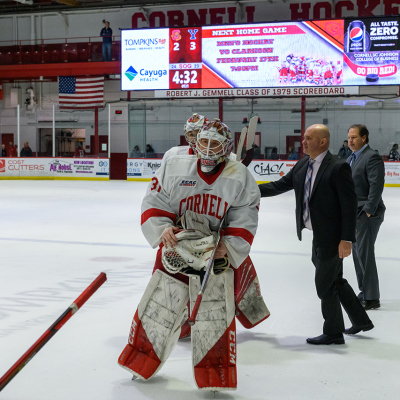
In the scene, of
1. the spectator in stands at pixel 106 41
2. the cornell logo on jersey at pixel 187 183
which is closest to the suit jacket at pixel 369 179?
the cornell logo on jersey at pixel 187 183

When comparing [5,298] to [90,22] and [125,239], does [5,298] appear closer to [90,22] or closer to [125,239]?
[125,239]

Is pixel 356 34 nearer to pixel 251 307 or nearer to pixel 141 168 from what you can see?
pixel 141 168

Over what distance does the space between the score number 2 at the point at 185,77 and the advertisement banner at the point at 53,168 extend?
3.91 m

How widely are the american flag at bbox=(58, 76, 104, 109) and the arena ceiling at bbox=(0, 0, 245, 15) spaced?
12.8ft

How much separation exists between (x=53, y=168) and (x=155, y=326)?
18191 mm

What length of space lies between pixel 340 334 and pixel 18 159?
18.5 meters

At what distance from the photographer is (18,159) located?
66.0ft

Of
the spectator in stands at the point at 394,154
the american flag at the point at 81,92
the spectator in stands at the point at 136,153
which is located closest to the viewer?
the spectator in stands at the point at 394,154

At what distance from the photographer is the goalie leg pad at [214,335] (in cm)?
263

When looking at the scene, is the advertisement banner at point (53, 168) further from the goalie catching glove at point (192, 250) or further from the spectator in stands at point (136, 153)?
the goalie catching glove at point (192, 250)

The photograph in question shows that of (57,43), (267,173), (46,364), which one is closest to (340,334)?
(46,364)

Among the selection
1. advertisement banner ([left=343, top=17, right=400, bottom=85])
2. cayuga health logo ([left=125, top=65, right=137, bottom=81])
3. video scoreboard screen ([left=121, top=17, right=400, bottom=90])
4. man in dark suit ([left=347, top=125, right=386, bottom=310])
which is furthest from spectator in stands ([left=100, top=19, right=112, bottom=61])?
man in dark suit ([left=347, top=125, right=386, bottom=310])

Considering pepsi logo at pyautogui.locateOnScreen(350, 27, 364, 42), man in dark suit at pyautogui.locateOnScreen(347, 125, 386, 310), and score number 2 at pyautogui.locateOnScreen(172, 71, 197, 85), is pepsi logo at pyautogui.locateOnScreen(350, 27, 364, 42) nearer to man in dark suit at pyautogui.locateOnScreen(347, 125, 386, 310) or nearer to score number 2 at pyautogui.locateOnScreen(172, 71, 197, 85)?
score number 2 at pyautogui.locateOnScreen(172, 71, 197, 85)

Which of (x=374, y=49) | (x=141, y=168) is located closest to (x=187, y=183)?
(x=374, y=49)
